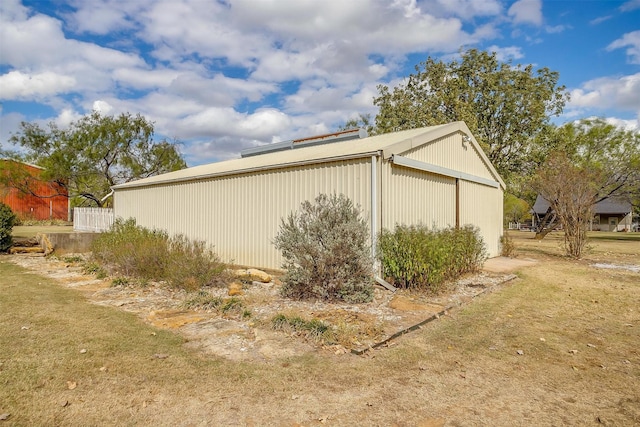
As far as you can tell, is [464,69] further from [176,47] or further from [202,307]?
[202,307]

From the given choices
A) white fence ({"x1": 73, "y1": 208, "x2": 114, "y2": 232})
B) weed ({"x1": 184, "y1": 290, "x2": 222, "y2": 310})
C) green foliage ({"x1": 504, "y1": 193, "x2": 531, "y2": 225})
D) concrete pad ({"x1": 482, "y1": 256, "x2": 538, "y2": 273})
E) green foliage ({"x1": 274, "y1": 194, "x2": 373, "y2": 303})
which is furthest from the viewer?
green foliage ({"x1": 504, "y1": 193, "x2": 531, "y2": 225})

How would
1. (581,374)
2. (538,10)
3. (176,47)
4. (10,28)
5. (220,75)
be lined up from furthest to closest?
(220,75) → (176,47) → (538,10) → (10,28) → (581,374)

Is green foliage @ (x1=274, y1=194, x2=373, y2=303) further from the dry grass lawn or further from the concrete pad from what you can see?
the concrete pad

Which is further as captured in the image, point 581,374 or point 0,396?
point 581,374

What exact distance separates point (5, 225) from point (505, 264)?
15.7 metres

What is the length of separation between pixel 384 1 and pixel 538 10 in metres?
→ 3.90

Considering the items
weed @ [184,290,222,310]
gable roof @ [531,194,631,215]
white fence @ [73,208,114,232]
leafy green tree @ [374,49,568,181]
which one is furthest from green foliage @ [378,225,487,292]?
gable roof @ [531,194,631,215]

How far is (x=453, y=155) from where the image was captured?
998cm

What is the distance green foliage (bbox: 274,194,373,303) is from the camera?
5852 millimetres

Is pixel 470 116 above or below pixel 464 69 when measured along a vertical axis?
below

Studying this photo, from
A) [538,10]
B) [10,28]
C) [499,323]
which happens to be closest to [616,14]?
[538,10]

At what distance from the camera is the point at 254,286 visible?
24.1 ft

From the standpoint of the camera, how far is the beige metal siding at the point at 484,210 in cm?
1061

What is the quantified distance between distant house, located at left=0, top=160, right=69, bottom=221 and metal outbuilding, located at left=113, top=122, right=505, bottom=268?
17.4 metres
